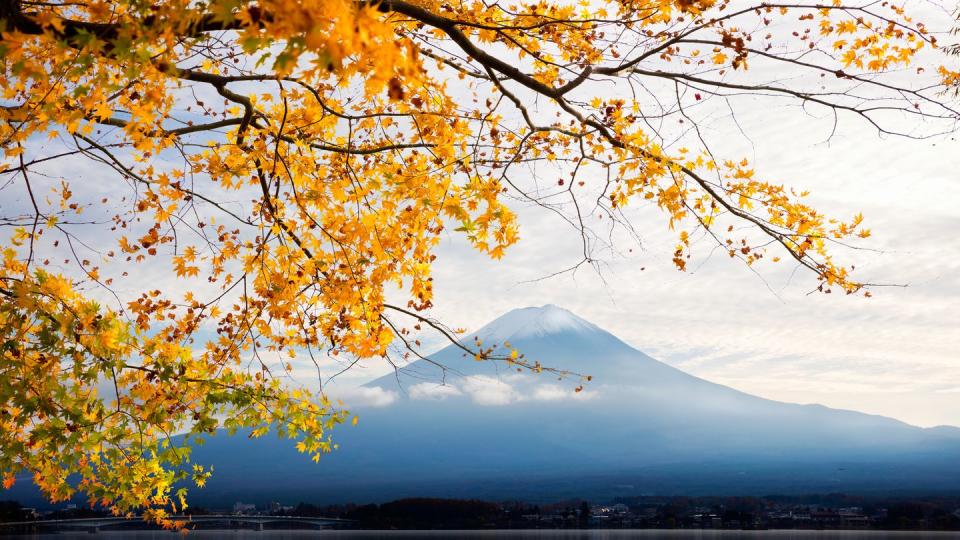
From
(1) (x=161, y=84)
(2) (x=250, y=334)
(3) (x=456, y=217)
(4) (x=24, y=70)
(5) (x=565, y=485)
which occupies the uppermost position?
(1) (x=161, y=84)

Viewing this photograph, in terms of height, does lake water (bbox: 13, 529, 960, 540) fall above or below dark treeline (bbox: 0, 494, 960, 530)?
below

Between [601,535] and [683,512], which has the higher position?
[683,512]

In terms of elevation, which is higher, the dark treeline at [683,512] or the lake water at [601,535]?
the dark treeline at [683,512]

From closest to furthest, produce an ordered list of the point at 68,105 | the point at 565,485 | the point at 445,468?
the point at 68,105 < the point at 565,485 < the point at 445,468

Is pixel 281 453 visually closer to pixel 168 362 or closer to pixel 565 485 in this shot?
pixel 565 485

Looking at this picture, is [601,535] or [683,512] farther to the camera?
[601,535]

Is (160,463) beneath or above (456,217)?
beneath

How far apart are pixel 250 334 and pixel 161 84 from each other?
8.83ft

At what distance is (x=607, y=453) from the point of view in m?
182

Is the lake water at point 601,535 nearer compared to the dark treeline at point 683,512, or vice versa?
the dark treeline at point 683,512

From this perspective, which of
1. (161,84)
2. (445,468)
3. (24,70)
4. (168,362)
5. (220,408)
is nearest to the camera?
(24,70)

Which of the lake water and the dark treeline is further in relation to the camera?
the lake water

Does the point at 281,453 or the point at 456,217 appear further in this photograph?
the point at 281,453

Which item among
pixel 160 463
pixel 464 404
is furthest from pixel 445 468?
pixel 160 463
